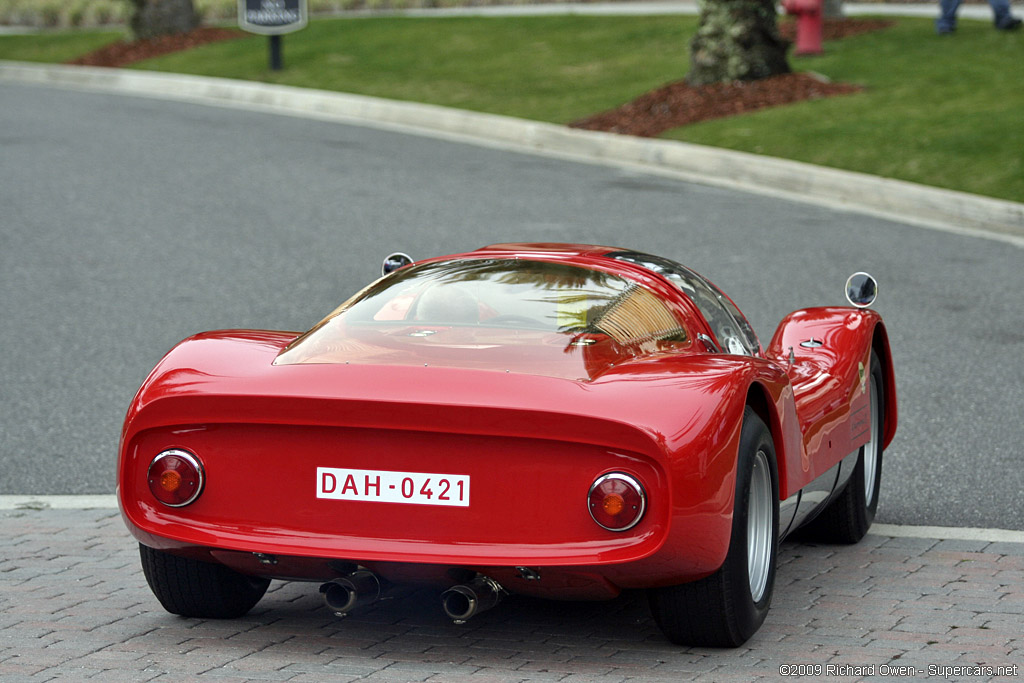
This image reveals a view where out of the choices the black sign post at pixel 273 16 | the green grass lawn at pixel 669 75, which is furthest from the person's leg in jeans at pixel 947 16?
the black sign post at pixel 273 16

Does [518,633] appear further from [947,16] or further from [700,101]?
[947,16]

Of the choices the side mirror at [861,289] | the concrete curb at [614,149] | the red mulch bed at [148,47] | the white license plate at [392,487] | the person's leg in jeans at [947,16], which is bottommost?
the red mulch bed at [148,47]

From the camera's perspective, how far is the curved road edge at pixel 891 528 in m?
5.84

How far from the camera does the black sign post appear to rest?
74.4 feet

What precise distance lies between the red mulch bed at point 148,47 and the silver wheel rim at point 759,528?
2289 cm

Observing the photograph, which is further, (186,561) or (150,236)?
(150,236)

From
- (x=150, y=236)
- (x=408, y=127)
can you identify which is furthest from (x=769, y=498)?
(x=408, y=127)

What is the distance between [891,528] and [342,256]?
6428 millimetres

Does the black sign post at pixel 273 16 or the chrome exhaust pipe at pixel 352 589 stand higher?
the chrome exhaust pipe at pixel 352 589

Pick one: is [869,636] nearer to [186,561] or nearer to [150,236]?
[186,561]

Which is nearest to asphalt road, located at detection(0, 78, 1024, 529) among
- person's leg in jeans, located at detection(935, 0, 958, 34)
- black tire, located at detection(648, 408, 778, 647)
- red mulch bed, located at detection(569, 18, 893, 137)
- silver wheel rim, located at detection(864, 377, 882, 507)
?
silver wheel rim, located at detection(864, 377, 882, 507)

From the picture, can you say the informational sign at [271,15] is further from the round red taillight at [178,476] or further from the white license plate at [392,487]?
the white license plate at [392,487]

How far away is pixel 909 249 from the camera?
38.4 feet

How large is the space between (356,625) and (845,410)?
199cm
